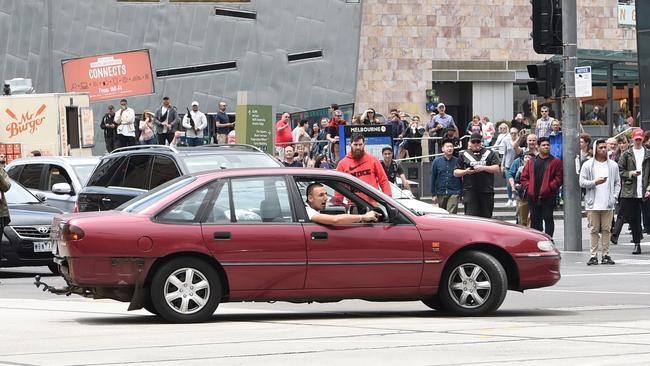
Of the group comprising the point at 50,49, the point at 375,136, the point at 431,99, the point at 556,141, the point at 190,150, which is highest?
the point at 50,49

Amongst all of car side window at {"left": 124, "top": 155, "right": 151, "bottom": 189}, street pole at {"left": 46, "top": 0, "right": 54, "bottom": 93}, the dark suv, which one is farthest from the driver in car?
street pole at {"left": 46, "top": 0, "right": 54, "bottom": 93}

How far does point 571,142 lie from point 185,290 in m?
12.3

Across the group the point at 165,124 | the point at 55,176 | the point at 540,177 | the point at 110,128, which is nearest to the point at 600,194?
the point at 540,177

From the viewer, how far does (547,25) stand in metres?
23.4

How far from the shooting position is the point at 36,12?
154 ft

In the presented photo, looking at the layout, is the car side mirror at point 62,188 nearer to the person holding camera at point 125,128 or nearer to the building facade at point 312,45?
the person holding camera at point 125,128

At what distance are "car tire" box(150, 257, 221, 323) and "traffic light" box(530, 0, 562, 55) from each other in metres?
11.4

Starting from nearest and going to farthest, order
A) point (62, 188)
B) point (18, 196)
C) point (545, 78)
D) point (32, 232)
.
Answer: point (32, 232), point (18, 196), point (62, 188), point (545, 78)

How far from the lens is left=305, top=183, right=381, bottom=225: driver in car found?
13336 mm

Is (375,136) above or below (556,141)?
above

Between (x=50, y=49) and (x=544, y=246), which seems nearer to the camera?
(x=544, y=246)

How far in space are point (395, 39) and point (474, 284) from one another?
1608 inches

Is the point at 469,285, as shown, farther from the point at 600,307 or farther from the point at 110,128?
the point at 110,128

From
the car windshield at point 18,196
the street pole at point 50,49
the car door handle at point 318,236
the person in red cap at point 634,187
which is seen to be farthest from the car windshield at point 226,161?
the street pole at point 50,49
